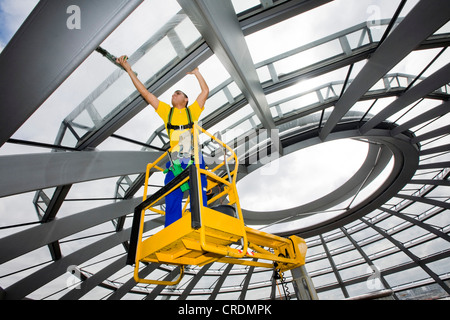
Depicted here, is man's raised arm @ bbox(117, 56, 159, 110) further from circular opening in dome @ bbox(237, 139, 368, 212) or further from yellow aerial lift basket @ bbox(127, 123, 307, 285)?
circular opening in dome @ bbox(237, 139, 368, 212)

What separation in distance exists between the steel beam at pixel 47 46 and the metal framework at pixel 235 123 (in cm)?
1

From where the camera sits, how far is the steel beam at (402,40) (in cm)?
454

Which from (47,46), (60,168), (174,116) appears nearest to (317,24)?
(174,116)

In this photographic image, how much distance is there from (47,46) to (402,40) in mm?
7411

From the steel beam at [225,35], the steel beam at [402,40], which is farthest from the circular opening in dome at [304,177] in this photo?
the steel beam at [225,35]

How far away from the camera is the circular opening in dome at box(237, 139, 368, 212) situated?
13484 mm

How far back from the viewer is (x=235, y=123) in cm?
873

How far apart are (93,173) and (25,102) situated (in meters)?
2.96

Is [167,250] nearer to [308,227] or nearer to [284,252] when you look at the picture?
[284,252]

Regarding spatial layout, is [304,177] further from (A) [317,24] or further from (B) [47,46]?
(B) [47,46]

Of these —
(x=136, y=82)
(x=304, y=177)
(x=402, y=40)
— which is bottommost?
(x=136, y=82)

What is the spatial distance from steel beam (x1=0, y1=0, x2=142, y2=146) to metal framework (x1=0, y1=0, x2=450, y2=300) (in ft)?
0.05

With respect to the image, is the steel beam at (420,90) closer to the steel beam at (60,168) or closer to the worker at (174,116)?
the worker at (174,116)

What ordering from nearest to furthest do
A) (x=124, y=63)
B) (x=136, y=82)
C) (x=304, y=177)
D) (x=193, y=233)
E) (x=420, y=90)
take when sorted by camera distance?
(x=193, y=233) < (x=124, y=63) < (x=136, y=82) < (x=420, y=90) < (x=304, y=177)
